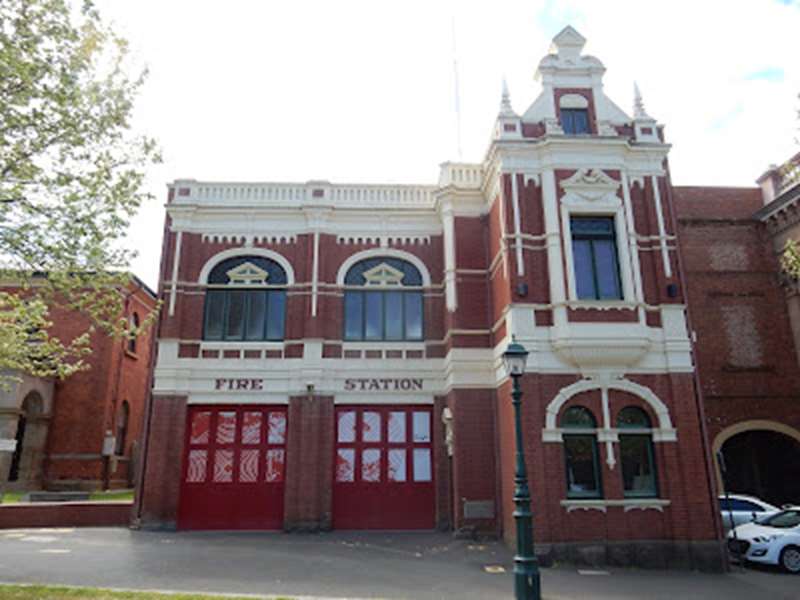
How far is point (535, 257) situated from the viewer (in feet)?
48.1

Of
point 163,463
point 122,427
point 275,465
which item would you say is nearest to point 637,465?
point 275,465

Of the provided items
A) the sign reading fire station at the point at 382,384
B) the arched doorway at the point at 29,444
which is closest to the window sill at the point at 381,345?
the sign reading fire station at the point at 382,384

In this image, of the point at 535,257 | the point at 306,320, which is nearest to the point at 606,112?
the point at 535,257

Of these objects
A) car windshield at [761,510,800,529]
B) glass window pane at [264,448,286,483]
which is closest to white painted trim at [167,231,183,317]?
glass window pane at [264,448,286,483]

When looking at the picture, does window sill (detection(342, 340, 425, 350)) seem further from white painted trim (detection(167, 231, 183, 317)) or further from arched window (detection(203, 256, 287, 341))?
white painted trim (detection(167, 231, 183, 317))

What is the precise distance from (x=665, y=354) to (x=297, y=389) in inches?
399

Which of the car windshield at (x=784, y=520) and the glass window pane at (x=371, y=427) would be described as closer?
the car windshield at (x=784, y=520)

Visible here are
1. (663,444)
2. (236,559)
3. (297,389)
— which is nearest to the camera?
(236,559)

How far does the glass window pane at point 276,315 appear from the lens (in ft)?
59.4

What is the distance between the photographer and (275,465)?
1700 centimetres

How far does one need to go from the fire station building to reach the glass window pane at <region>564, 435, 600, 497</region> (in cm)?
4

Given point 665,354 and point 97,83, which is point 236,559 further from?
point 665,354

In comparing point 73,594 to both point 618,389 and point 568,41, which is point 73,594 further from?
point 568,41

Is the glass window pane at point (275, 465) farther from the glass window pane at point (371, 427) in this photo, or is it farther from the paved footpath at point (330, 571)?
the glass window pane at point (371, 427)
